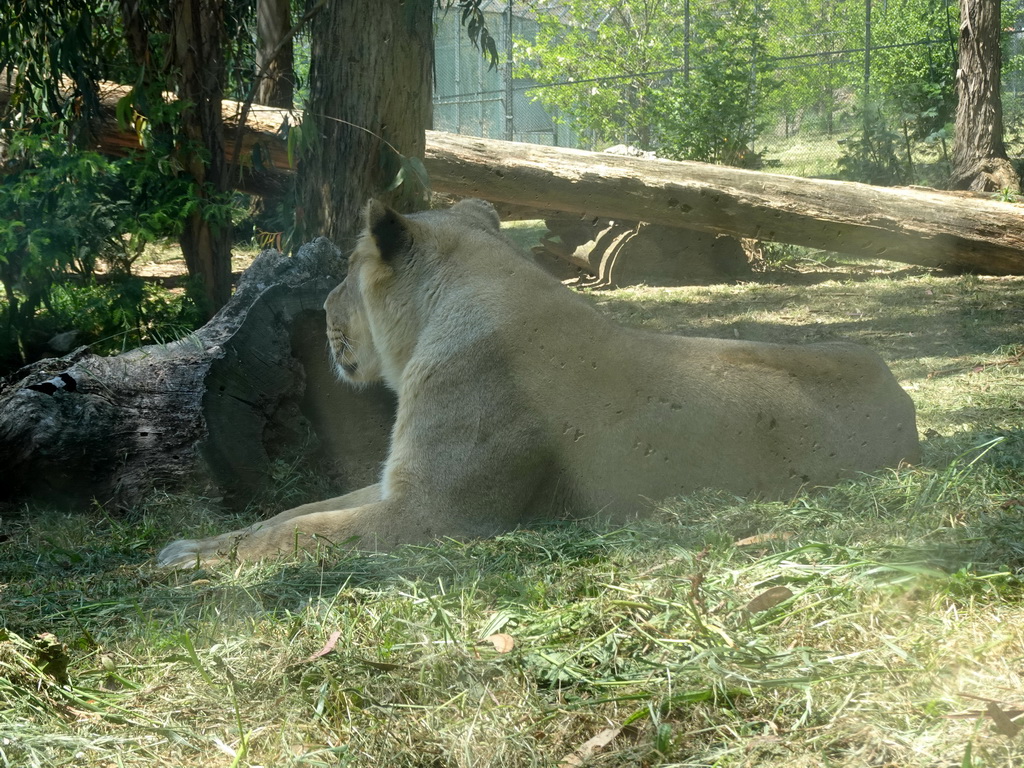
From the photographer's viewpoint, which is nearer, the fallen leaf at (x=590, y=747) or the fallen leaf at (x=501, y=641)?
the fallen leaf at (x=590, y=747)

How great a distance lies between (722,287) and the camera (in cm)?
1198

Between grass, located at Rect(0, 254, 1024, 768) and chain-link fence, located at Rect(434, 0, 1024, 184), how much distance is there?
7147 mm

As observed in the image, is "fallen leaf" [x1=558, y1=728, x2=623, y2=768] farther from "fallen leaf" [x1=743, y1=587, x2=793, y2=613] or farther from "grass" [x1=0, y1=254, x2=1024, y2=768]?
"fallen leaf" [x1=743, y1=587, x2=793, y2=613]

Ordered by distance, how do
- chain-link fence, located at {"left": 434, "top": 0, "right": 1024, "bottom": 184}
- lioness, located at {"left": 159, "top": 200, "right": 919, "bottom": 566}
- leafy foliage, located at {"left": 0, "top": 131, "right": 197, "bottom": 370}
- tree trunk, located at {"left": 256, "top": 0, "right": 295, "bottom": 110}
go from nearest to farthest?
lioness, located at {"left": 159, "top": 200, "right": 919, "bottom": 566}
leafy foliage, located at {"left": 0, "top": 131, "right": 197, "bottom": 370}
tree trunk, located at {"left": 256, "top": 0, "right": 295, "bottom": 110}
chain-link fence, located at {"left": 434, "top": 0, "right": 1024, "bottom": 184}

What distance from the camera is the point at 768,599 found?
305 cm

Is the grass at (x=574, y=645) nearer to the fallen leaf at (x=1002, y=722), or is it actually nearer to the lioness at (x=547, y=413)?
the fallen leaf at (x=1002, y=722)

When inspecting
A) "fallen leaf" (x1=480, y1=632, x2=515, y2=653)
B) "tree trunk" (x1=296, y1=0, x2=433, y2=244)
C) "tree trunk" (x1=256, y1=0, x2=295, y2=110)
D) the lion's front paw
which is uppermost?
"tree trunk" (x1=256, y1=0, x2=295, y2=110)

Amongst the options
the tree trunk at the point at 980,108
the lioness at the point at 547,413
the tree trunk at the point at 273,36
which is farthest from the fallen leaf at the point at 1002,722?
the tree trunk at the point at 980,108

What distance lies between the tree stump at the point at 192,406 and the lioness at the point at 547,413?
2.71 ft

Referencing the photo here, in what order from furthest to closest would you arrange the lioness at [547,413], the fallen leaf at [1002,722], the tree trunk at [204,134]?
the tree trunk at [204,134]
the lioness at [547,413]
the fallen leaf at [1002,722]

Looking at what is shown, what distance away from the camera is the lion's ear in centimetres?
457

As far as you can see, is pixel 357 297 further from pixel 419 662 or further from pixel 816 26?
pixel 816 26

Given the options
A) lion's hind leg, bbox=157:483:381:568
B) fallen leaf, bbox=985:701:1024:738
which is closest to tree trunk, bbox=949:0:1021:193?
lion's hind leg, bbox=157:483:381:568

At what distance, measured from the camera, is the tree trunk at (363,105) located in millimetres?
6059
